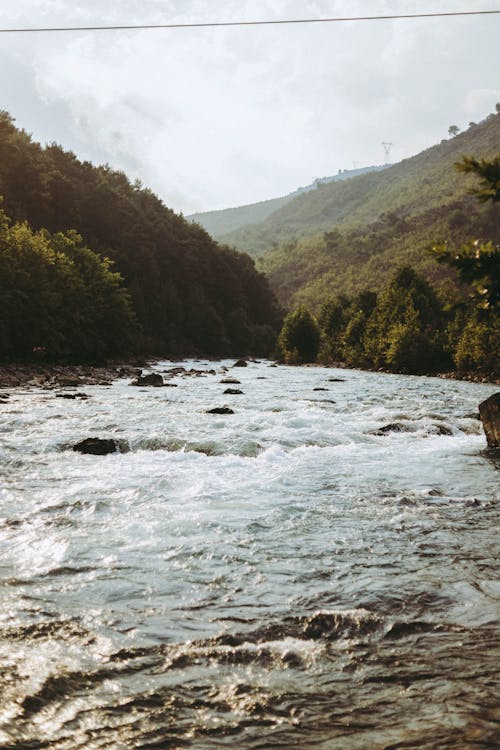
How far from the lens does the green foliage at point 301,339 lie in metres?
89.0

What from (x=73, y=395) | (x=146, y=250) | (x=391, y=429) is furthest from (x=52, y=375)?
(x=146, y=250)

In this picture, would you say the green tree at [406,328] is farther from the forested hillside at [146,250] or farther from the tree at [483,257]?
the tree at [483,257]

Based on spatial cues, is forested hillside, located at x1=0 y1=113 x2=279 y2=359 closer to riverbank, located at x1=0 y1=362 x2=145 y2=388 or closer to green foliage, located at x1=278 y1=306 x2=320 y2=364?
riverbank, located at x1=0 y1=362 x2=145 y2=388

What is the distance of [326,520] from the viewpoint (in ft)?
29.8

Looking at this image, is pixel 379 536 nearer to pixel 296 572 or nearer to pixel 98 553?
pixel 296 572

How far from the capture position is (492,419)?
1658cm

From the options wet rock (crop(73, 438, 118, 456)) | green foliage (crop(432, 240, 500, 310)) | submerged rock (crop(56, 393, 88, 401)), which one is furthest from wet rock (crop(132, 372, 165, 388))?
green foliage (crop(432, 240, 500, 310))

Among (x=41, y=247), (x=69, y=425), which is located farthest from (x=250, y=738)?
(x=41, y=247)

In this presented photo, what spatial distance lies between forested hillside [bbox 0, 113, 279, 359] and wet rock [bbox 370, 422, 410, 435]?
47.7 metres

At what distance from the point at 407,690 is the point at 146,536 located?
15.1 feet

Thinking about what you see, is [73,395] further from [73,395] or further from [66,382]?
[66,382]

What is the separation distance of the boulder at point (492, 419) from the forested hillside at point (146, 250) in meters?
50.5

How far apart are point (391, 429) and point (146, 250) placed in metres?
109

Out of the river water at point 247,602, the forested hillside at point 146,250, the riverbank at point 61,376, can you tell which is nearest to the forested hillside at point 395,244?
the forested hillside at point 146,250
